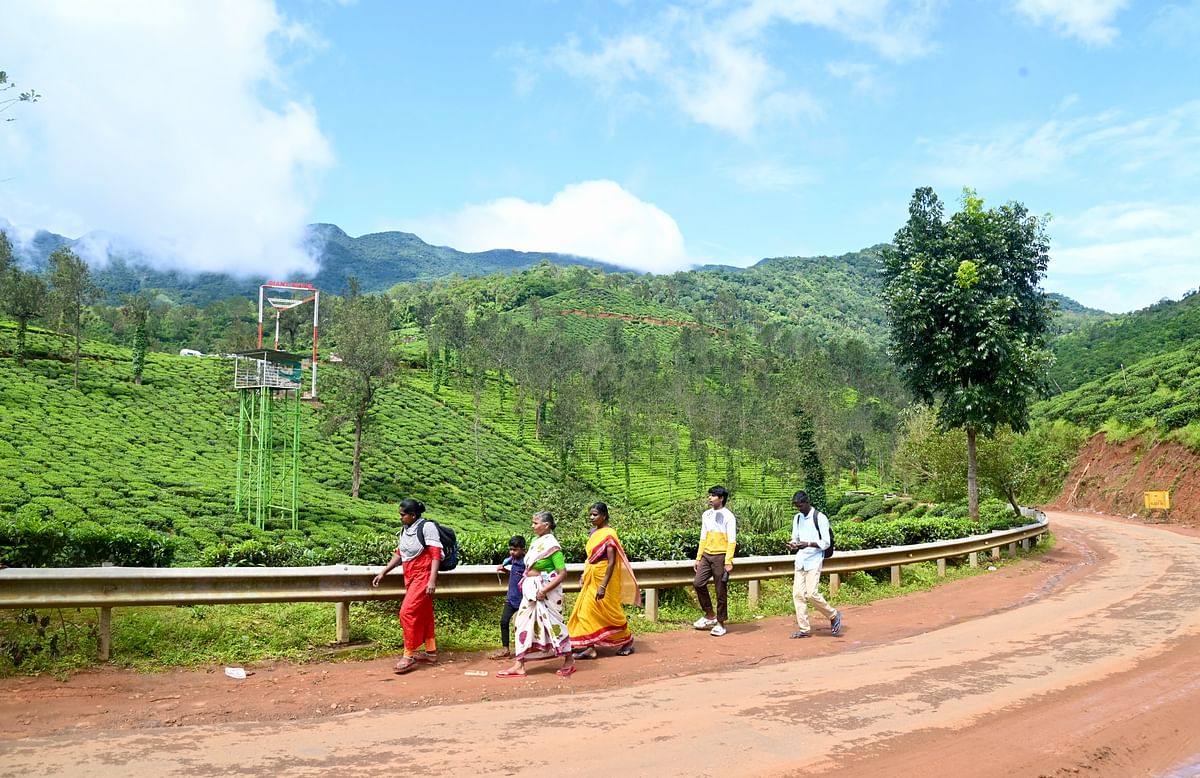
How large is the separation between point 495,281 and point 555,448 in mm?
110845

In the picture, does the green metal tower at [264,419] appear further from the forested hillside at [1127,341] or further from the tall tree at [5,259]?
the forested hillside at [1127,341]

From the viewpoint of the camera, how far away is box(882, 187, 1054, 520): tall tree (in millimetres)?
18984

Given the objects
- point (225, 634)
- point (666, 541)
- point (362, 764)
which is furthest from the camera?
point (666, 541)

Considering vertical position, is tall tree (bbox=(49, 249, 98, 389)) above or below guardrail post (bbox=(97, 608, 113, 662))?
above

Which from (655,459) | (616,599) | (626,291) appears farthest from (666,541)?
(626,291)

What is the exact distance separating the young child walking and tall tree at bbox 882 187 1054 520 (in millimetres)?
14572

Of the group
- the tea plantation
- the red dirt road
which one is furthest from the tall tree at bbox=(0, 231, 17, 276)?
the red dirt road

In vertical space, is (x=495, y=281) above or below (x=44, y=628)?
above

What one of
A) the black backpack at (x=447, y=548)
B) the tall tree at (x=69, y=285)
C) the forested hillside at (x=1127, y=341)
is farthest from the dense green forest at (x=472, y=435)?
the forested hillside at (x=1127, y=341)

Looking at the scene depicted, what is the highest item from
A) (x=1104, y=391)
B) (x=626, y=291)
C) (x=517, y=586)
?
(x=626, y=291)

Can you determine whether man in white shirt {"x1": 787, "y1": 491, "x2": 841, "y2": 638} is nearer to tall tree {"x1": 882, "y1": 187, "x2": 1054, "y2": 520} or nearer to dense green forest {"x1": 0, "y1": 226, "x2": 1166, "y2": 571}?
dense green forest {"x1": 0, "y1": 226, "x2": 1166, "y2": 571}

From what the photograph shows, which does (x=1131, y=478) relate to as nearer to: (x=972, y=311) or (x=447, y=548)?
(x=972, y=311)

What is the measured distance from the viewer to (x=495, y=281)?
175 m

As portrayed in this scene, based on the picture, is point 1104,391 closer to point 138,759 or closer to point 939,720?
point 939,720
